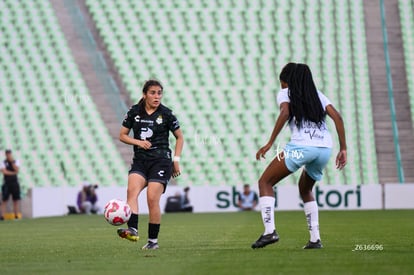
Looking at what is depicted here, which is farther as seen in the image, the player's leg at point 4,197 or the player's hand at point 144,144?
the player's leg at point 4,197

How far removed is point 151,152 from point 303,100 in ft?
5.79

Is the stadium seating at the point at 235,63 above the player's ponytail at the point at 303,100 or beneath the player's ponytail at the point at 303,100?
above

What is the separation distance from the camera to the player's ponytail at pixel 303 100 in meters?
9.23

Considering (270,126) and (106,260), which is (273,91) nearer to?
(270,126)

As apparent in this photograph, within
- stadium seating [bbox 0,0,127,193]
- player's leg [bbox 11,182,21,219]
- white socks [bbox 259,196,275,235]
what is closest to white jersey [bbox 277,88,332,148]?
white socks [bbox 259,196,275,235]

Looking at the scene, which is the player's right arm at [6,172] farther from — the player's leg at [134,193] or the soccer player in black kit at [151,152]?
the player's leg at [134,193]

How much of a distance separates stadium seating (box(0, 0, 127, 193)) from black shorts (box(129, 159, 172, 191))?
1817cm

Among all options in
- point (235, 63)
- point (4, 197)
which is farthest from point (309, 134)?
point (235, 63)

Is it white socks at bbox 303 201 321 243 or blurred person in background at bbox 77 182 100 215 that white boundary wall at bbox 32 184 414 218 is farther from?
white socks at bbox 303 201 321 243

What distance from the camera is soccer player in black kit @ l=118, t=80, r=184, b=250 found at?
996cm

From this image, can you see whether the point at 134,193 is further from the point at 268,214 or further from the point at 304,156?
the point at 304,156

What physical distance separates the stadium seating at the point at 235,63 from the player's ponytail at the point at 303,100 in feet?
62.6

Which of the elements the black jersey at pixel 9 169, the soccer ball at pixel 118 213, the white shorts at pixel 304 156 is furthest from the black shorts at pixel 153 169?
the black jersey at pixel 9 169

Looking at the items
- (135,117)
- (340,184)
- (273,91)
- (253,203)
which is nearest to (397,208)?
(340,184)
